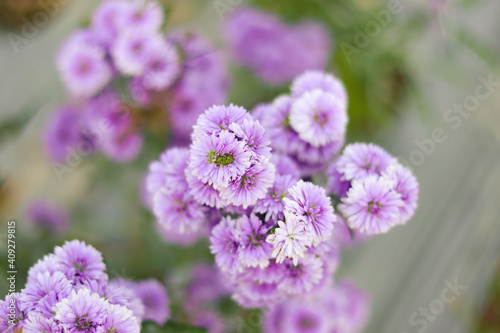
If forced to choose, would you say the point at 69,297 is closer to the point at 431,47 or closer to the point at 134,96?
the point at 134,96

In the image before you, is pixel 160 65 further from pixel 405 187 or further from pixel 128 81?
pixel 405 187

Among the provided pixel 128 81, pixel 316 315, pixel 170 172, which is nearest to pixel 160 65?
pixel 128 81

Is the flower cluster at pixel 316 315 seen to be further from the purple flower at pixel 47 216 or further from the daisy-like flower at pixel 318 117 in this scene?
the purple flower at pixel 47 216

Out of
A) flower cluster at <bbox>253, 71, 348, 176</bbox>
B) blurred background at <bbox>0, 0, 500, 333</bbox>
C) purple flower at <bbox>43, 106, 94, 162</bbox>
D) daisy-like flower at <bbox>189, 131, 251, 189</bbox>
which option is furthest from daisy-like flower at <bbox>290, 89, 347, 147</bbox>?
purple flower at <bbox>43, 106, 94, 162</bbox>

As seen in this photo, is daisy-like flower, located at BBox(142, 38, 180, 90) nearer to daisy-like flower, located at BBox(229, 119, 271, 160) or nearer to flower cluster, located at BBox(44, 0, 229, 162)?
flower cluster, located at BBox(44, 0, 229, 162)

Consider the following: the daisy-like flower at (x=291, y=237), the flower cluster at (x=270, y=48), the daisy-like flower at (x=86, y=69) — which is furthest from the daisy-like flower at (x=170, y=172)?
the flower cluster at (x=270, y=48)

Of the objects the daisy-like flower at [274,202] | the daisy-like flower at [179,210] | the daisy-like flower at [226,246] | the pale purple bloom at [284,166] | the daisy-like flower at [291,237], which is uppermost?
the pale purple bloom at [284,166]
